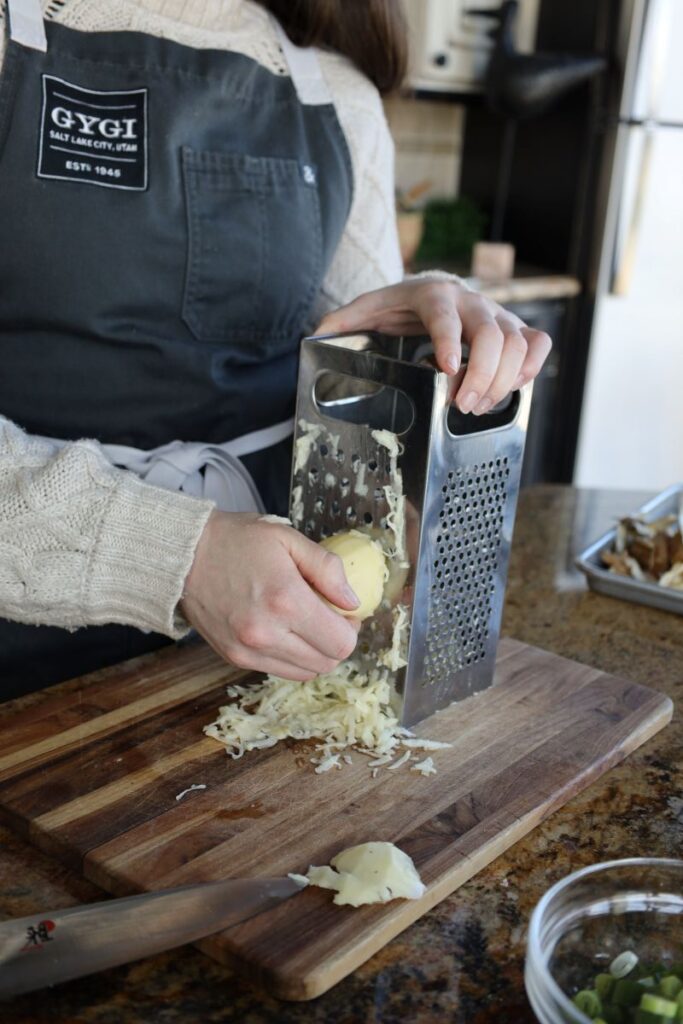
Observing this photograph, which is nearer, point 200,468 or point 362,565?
point 362,565

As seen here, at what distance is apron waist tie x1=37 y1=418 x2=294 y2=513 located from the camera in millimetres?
1282

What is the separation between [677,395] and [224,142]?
9.28ft

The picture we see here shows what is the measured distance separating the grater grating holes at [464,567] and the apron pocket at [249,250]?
0.41 meters

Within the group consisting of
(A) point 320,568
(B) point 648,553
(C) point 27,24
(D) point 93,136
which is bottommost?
(B) point 648,553

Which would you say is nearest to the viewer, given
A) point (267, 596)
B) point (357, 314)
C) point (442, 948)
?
point (442, 948)

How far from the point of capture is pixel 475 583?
1.20 meters

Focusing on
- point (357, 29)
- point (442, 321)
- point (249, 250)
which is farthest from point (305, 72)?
point (442, 321)

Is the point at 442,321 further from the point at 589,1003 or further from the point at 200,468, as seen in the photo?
the point at 589,1003

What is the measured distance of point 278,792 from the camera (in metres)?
0.99

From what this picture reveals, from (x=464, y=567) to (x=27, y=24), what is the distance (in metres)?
0.73

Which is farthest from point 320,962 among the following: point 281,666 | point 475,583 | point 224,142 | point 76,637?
point 224,142

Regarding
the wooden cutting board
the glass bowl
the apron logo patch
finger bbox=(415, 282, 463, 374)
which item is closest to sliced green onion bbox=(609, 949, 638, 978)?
the glass bowl

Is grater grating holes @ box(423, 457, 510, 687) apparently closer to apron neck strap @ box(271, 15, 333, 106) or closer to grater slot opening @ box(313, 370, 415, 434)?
grater slot opening @ box(313, 370, 415, 434)

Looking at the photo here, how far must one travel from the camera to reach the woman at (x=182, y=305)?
1018mm
